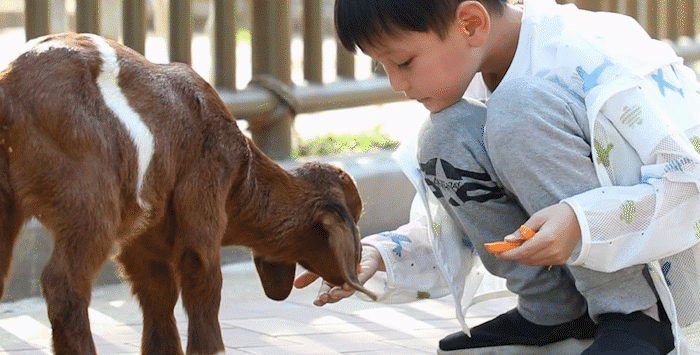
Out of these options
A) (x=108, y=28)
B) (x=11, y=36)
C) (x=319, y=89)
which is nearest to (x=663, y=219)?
(x=319, y=89)

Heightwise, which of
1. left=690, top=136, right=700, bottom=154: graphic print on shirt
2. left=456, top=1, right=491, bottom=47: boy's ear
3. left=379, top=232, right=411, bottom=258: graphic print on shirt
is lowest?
left=379, top=232, right=411, bottom=258: graphic print on shirt

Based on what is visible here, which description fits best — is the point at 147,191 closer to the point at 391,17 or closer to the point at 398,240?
the point at 391,17

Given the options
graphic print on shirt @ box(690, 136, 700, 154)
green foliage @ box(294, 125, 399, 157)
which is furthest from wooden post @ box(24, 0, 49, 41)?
graphic print on shirt @ box(690, 136, 700, 154)

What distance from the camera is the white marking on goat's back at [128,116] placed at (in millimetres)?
2230

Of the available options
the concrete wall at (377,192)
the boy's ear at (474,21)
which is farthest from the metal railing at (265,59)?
the boy's ear at (474,21)

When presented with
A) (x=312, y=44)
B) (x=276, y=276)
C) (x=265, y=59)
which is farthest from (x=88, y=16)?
(x=276, y=276)

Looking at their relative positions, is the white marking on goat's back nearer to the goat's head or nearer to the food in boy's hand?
the goat's head

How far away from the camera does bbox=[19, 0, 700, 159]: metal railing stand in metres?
3.89

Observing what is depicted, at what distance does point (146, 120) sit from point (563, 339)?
116 cm

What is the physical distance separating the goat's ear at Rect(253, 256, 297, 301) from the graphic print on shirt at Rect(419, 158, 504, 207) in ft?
1.45

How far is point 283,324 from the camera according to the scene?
3.14 meters

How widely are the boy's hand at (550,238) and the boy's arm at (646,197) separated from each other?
0.9 inches

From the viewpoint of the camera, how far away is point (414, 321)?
3219 mm

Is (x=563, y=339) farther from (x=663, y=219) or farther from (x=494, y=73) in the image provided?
(x=494, y=73)
